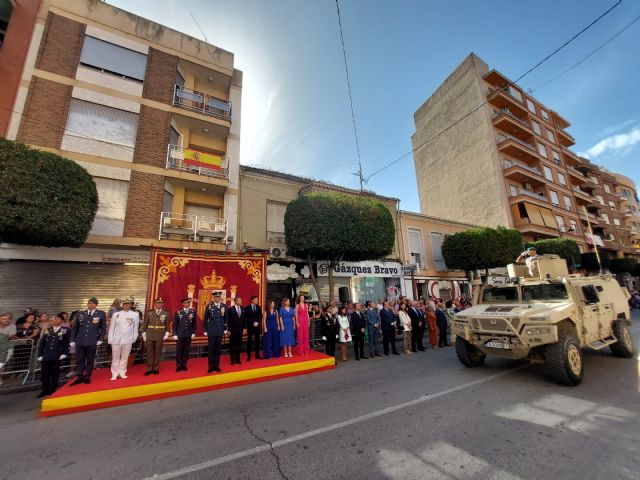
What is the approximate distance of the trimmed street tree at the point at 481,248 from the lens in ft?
59.9

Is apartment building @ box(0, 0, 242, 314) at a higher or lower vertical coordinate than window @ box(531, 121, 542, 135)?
lower

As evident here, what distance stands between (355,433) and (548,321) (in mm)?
4379

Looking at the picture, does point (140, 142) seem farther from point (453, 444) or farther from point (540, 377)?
point (540, 377)

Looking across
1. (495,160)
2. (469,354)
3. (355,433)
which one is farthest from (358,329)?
(495,160)

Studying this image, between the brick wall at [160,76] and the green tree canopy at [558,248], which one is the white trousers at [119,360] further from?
the green tree canopy at [558,248]

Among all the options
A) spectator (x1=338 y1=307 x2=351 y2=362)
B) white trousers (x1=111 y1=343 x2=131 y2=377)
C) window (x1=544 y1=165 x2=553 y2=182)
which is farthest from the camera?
window (x1=544 y1=165 x2=553 y2=182)

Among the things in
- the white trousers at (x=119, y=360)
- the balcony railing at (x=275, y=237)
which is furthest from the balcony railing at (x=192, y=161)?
the white trousers at (x=119, y=360)

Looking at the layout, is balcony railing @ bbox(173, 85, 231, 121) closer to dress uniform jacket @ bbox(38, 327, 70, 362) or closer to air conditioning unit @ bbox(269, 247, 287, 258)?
air conditioning unit @ bbox(269, 247, 287, 258)

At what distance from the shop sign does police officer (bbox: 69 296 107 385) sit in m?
10.4

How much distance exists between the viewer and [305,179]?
642 inches

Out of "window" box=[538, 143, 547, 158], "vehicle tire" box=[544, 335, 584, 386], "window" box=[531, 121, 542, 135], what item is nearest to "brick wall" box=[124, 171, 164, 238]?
"vehicle tire" box=[544, 335, 584, 386]

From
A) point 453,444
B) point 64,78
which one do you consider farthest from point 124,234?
point 453,444

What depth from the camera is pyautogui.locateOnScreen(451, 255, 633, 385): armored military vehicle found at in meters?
5.32

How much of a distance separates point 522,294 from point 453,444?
5.17m
